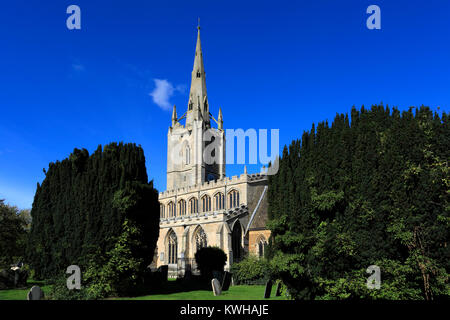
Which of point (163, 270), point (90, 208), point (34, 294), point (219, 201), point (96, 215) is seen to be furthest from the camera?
point (219, 201)

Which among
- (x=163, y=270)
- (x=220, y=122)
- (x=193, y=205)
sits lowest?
(x=163, y=270)

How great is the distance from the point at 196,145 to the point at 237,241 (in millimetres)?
25027

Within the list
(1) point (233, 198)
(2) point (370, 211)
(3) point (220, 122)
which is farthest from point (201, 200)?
(2) point (370, 211)

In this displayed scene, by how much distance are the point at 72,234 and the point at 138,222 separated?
129 inches

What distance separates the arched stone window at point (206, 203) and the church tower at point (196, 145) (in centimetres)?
836

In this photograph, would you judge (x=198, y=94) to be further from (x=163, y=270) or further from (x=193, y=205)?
(x=163, y=270)

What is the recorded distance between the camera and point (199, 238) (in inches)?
1496

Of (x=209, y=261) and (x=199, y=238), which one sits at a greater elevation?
(x=199, y=238)

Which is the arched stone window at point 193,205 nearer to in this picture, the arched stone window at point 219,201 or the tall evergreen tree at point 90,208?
the arched stone window at point 219,201

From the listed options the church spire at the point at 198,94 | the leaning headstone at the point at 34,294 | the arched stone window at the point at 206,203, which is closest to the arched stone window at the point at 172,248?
the arched stone window at the point at 206,203

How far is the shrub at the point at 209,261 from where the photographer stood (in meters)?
28.4

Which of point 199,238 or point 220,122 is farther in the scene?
point 220,122

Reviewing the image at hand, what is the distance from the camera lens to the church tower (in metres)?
58.6
